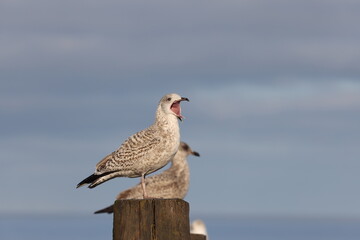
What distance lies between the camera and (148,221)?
1052 cm

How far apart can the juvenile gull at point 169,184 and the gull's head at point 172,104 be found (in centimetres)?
638

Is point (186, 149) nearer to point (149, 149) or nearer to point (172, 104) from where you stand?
point (149, 149)

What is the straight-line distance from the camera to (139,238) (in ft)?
34.4

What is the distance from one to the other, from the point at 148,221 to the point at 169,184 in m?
10.2

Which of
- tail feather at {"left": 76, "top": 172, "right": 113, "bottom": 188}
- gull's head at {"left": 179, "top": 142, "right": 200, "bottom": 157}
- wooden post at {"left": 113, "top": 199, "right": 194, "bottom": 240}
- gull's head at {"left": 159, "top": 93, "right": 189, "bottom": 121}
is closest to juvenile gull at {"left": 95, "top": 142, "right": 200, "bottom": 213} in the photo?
gull's head at {"left": 179, "top": 142, "right": 200, "bottom": 157}

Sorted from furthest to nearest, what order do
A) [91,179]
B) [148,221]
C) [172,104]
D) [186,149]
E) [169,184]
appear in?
[186,149] → [169,184] → [91,179] → [172,104] → [148,221]

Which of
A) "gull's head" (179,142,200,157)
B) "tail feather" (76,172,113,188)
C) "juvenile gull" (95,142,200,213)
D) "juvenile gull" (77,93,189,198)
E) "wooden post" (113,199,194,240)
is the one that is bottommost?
"wooden post" (113,199,194,240)

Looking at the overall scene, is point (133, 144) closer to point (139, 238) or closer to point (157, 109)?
point (157, 109)

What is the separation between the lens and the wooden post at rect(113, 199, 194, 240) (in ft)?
34.4

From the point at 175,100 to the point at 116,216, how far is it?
326 cm

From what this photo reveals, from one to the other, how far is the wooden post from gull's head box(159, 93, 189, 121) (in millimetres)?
3119

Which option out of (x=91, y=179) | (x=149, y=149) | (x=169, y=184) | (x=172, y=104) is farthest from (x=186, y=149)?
(x=172, y=104)

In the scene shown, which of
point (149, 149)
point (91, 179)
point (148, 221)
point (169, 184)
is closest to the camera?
point (148, 221)

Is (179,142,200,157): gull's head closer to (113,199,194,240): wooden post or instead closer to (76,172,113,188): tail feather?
(76,172,113,188): tail feather
